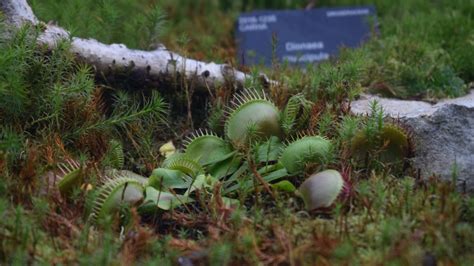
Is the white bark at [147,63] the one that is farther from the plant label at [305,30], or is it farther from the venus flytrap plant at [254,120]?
the plant label at [305,30]

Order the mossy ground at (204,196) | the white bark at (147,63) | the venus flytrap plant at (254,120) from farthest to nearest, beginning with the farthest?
the white bark at (147,63), the venus flytrap plant at (254,120), the mossy ground at (204,196)

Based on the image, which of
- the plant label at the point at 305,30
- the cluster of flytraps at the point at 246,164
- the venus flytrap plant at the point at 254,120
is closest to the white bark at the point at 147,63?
the cluster of flytraps at the point at 246,164

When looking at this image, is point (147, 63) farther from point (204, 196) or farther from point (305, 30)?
point (305, 30)

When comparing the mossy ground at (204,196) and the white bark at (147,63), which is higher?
the white bark at (147,63)

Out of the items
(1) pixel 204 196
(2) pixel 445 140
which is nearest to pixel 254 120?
(1) pixel 204 196

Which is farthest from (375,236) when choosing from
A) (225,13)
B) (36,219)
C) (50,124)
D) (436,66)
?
(225,13)

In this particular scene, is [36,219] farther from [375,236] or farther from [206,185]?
[375,236]
